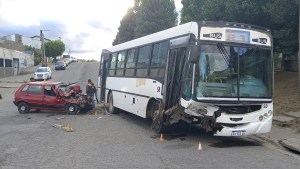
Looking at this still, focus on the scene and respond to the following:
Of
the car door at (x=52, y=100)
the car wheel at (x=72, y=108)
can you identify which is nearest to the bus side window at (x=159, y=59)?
the car wheel at (x=72, y=108)

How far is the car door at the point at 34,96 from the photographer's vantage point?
19.3m

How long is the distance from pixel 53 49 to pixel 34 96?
3334 inches

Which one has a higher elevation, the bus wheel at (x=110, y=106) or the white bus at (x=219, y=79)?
the white bus at (x=219, y=79)

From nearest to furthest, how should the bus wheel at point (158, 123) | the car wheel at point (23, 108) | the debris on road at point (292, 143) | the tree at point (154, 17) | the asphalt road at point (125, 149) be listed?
the asphalt road at point (125, 149)
the debris on road at point (292, 143)
the bus wheel at point (158, 123)
the car wheel at point (23, 108)
the tree at point (154, 17)

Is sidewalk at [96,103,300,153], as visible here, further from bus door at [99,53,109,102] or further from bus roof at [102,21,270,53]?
bus door at [99,53,109,102]

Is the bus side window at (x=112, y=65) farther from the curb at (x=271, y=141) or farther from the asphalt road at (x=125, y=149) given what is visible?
the curb at (x=271, y=141)

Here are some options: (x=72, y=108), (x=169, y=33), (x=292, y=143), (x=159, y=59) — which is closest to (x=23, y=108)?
(x=72, y=108)

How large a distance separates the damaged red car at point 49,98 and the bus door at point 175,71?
822cm

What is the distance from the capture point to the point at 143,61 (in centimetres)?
1455

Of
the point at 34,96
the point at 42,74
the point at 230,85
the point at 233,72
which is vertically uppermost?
the point at 42,74

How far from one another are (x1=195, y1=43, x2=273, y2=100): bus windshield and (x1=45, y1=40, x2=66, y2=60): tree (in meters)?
93.3

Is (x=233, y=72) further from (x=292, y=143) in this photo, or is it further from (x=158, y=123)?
(x=158, y=123)

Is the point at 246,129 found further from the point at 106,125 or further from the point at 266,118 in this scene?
the point at 106,125

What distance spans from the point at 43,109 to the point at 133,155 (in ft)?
35.4
